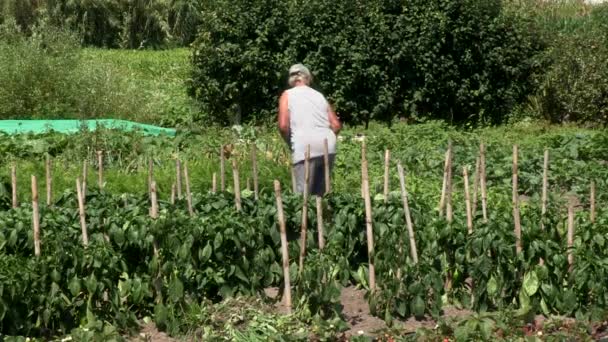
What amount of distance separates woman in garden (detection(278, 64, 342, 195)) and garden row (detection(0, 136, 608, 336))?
1.06m

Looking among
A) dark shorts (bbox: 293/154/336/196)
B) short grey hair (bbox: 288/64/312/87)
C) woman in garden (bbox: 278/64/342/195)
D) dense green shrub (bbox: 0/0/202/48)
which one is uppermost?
dense green shrub (bbox: 0/0/202/48)

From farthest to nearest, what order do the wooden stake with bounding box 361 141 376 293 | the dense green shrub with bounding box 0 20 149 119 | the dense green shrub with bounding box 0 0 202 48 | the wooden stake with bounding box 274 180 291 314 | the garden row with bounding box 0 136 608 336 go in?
the dense green shrub with bounding box 0 0 202 48
the dense green shrub with bounding box 0 20 149 119
the wooden stake with bounding box 361 141 376 293
the wooden stake with bounding box 274 180 291 314
the garden row with bounding box 0 136 608 336

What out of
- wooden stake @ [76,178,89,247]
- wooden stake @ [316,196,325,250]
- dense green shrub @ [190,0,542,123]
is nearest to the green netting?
dense green shrub @ [190,0,542,123]

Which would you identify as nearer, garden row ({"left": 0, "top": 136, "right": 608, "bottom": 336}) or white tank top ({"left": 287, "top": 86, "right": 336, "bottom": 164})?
garden row ({"left": 0, "top": 136, "right": 608, "bottom": 336})

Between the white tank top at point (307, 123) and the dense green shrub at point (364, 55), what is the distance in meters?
7.23

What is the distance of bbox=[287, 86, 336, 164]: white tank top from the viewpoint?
820 centimetres

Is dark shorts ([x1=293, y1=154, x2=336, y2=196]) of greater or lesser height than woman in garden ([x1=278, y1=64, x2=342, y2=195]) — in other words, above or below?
below

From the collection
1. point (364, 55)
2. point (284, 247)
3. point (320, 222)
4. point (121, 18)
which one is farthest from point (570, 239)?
point (121, 18)

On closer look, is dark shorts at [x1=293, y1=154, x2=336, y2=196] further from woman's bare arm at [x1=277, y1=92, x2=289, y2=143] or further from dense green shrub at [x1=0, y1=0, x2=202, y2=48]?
dense green shrub at [x1=0, y1=0, x2=202, y2=48]

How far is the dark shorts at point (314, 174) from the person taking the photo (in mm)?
8172

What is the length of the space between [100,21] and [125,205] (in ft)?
80.3

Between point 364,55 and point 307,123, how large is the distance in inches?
293

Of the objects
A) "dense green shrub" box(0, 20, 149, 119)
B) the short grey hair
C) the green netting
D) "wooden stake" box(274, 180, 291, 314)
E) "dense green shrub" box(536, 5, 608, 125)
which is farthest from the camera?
"dense green shrub" box(536, 5, 608, 125)

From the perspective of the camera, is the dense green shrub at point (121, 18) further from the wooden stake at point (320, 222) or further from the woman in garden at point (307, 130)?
the wooden stake at point (320, 222)
